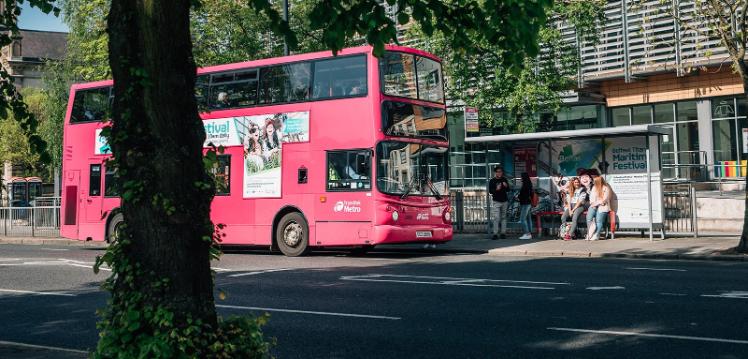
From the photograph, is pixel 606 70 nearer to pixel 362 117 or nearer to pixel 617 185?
pixel 617 185

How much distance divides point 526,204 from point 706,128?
1042 centimetres

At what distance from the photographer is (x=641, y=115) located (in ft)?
102

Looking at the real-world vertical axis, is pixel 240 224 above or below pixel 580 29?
below

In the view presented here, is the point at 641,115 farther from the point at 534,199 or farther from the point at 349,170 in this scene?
the point at 349,170

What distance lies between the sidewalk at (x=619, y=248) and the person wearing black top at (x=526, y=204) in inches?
17.5

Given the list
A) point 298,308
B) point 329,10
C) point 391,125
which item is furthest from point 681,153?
point 329,10

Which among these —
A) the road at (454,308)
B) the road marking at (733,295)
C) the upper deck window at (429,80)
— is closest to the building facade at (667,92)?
the upper deck window at (429,80)

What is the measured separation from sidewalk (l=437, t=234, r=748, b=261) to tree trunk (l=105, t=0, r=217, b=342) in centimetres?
1451

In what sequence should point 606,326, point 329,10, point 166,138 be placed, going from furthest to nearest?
point 606,326 < point 329,10 < point 166,138

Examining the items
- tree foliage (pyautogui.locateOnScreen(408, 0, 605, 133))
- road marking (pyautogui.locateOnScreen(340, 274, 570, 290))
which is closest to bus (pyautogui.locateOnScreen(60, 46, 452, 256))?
road marking (pyautogui.locateOnScreen(340, 274, 570, 290))

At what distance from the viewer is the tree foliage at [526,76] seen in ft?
84.3

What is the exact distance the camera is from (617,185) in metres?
21.6

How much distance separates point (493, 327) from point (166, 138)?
4791mm

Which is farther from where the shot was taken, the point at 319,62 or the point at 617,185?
the point at 617,185
